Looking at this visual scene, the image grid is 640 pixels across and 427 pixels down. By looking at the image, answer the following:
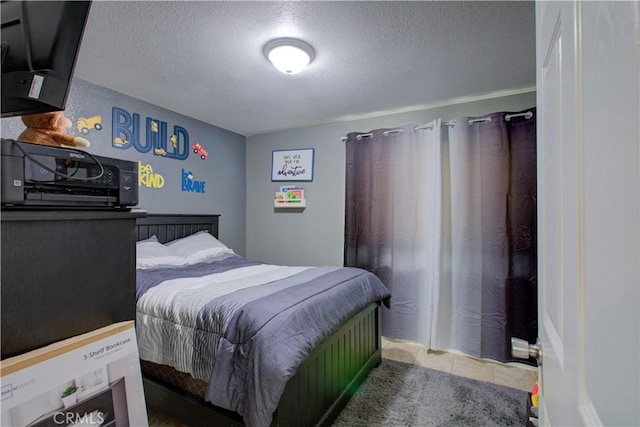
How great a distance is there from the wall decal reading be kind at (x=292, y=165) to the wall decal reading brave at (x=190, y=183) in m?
0.90

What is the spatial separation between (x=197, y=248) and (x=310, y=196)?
1.41 meters

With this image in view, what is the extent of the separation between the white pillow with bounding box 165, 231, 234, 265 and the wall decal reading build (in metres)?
0.91

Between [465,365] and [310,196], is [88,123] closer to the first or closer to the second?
[310,196]

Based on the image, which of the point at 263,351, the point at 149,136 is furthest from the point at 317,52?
the point at 149,136

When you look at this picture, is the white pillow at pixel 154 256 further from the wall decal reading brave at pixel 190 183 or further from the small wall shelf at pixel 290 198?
the small wall shelf at pixel 290 198

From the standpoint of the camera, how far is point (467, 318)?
2736mm

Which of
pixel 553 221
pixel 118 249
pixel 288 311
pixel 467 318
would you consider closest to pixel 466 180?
pixel 467 318

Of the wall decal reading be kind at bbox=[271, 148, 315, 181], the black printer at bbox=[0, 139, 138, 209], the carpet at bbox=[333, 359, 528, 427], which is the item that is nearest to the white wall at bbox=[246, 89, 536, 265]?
the wall decal reading be kind at bbox=[271, 148, 315, 181]

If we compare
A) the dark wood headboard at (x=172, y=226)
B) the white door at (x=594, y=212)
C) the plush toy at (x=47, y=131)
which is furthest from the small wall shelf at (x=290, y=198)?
the white door at (x=594, y=212)

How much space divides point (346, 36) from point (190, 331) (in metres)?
1.93

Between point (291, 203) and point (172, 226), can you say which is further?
point (291, 203)

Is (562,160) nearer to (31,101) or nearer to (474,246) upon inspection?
(31,101)

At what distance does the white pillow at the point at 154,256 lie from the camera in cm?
246

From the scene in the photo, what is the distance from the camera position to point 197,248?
300 centimetres
